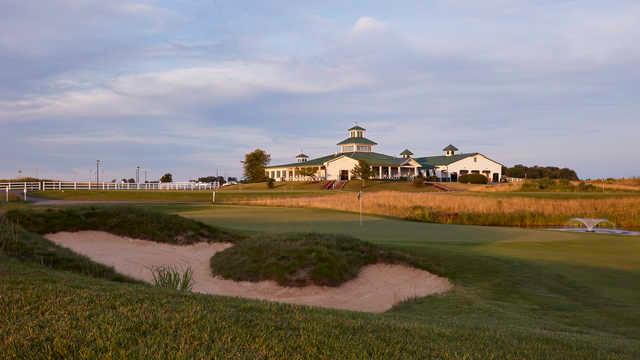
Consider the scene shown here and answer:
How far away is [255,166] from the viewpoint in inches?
4136

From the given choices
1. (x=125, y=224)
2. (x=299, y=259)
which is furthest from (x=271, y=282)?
(x=125, y=224)

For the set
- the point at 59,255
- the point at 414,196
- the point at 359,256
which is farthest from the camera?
the point at 414,196

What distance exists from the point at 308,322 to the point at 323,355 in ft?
3.76

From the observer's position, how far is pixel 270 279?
14.3 metres

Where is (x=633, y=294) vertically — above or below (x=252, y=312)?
below

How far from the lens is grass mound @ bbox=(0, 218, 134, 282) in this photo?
37.0 ft

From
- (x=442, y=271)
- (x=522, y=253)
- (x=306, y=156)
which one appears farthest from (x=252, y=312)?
(x=306, y=156)

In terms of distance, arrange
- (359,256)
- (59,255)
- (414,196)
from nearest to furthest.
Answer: (59,255), (359,256), (414,196)

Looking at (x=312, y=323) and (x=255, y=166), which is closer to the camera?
(x=312, y=323)

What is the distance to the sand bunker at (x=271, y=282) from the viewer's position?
13.4 m

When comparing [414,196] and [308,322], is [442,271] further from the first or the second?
[414,196]

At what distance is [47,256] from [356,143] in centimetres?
9088

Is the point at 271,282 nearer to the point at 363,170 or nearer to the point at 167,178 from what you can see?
the point at 363,170

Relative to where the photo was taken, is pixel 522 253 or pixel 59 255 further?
pixel 522 253
